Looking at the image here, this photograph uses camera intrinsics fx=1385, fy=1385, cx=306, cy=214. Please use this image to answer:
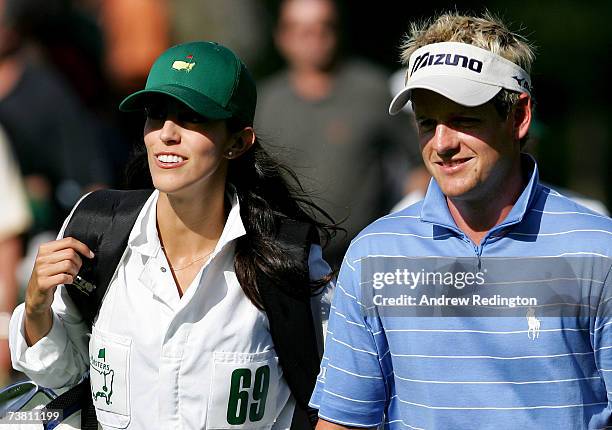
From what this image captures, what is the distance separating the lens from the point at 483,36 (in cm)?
401

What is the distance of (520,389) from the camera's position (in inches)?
149

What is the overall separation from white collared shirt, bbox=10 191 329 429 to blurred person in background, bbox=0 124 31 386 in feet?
11.2

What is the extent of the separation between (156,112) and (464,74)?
1066mm

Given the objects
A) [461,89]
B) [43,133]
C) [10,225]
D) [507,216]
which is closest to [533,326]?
[507,216]

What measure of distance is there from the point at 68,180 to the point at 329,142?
1.65 metres

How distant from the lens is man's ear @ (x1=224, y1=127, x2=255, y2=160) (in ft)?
15.0

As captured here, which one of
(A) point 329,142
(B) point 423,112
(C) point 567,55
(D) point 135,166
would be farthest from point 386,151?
(C) point 567,55

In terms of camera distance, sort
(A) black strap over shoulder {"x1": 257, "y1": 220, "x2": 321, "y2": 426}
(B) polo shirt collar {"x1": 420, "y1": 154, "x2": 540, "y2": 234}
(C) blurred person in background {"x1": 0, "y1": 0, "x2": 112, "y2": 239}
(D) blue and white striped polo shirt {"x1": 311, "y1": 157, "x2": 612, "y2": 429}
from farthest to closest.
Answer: (C) blurred person in background {"x1": 0, "y1": 0, "x2": 112, "y2": 239} < (A) black strap over shoulder {"x1": 257, "y1": 220, "x2": 321, "y2": 426} < (B) polo shirt collar {"x1": 420, "y1": 154, "x2": 540, "y2": 234} < (D) blue and white striped polo shirt {"x1": 311, "y1": 157, "x2": 612, "y2": 429}

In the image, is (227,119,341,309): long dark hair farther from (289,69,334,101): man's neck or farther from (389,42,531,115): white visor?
(289,69,334,101): man's neck

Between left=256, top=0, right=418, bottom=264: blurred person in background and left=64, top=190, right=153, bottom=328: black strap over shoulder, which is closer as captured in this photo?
left=64, top=190, right=153, bottom=328: black strap over shoulder

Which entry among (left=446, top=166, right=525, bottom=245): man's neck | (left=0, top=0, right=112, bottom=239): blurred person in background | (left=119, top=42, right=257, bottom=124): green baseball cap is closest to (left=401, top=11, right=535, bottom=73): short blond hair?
(left=446, top=166, right=525, bottom=245): man's neck

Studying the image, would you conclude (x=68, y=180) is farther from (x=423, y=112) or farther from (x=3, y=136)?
(x=423, y=112)

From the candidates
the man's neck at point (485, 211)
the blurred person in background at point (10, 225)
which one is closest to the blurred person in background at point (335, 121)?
the blurred person in background at point (10, 225)

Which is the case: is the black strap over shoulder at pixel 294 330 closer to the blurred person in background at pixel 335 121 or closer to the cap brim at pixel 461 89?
the cap brim at pixel 461 89
